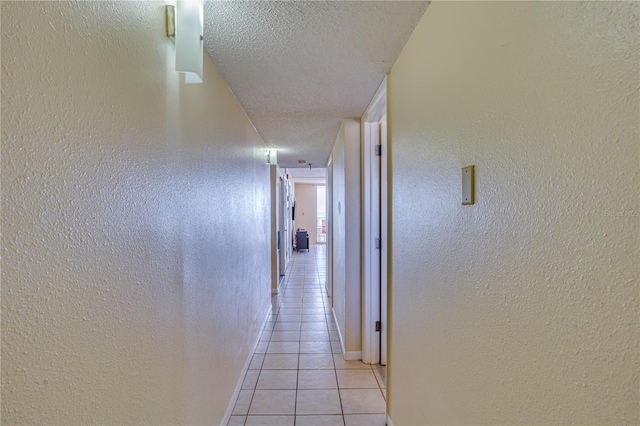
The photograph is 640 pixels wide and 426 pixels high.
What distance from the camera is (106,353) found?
0.77 metres

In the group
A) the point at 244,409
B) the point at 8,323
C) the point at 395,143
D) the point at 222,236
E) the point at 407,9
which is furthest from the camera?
the point at 244,409

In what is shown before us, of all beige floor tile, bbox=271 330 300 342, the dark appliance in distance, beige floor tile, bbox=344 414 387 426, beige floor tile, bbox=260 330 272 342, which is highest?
the dark appliance in distance

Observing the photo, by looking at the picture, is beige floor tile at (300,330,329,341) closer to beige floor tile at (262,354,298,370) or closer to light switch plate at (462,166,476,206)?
beige floor tile at (262,354,298,370)

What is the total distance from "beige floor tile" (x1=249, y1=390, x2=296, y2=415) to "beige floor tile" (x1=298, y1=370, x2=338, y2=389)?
0.14 metres

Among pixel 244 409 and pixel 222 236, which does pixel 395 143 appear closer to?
pixel 222 236

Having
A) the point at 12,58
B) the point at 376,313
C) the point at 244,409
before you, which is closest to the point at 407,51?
the point at 12,58

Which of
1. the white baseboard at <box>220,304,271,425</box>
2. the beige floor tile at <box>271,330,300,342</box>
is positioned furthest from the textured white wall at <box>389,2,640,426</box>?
the beige floor tile at <box>271,330,300,342</box>

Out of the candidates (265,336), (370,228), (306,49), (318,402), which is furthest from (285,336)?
(306,49)

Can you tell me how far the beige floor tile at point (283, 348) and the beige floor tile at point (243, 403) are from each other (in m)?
0.64

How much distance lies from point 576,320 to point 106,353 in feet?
3.39

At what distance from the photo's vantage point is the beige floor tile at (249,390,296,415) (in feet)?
6.54

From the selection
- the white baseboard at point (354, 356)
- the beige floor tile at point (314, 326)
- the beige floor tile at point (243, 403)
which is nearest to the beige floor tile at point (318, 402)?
the beige floor tile at point (243, 403)

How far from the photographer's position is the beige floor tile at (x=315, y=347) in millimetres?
2857

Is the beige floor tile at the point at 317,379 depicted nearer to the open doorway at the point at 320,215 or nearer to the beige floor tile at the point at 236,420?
the beige floor tile at the point at 236,420
